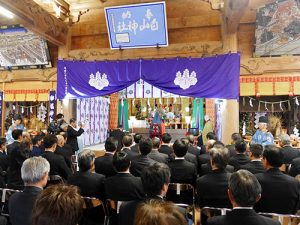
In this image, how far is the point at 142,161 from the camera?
378 centimetres

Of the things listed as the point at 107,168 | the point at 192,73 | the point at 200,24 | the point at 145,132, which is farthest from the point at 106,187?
the point at 145,132

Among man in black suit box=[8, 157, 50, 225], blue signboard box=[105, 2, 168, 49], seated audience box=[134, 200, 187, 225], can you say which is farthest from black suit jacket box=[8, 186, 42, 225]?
blue signboard box=[105, 2, 168, 49]

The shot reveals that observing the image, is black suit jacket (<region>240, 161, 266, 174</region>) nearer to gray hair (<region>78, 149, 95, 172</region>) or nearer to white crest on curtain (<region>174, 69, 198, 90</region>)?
gray hair (<region>78, 149, 95, 172</region>)

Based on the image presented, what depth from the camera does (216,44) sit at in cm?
685

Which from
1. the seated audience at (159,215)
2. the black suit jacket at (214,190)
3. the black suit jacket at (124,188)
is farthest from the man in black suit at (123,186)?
the seated audience at (159,215)

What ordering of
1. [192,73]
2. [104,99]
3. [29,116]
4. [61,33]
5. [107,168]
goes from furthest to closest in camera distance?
[104,99]
[29,116]
[61,33]
[192,73]
[107,168]

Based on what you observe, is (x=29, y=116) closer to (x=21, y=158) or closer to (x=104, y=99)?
Result: (x=104, y=99)

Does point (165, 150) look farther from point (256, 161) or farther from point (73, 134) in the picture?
point (73, 134)

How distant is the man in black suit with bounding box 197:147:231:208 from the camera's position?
276 centimetres

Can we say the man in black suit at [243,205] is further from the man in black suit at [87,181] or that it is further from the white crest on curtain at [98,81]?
the white crest on curtain at [98,81]

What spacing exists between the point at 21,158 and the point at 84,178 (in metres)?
1.11

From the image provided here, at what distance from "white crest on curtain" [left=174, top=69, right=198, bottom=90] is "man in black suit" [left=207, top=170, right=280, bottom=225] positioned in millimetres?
4747

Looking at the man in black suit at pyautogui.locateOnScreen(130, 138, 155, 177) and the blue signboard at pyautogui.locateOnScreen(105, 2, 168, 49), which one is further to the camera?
the blue signboard at pyautogui.locateOnScreen(105, 2, 168, 49)

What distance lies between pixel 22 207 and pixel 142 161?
187cm
